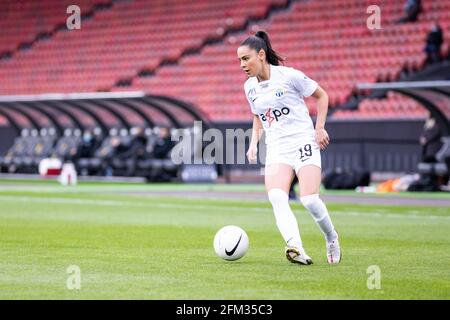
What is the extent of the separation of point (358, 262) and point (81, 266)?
272 cm

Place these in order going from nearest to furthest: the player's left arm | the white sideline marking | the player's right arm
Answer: the player's left arm, the player's right arm, the white sideline marking

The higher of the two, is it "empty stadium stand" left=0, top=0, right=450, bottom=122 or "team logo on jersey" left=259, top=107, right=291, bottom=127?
"empty stadium stand" left=0, top=0, right=450, bottom=122

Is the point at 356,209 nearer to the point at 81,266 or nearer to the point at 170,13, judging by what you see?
the point at 81,266

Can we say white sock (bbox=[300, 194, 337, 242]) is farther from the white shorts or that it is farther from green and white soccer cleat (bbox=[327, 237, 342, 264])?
the white shorts

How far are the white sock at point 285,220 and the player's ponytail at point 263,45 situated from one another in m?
1.27

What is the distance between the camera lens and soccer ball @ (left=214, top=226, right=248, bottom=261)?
10.6 meters

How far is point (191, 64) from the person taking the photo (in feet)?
141

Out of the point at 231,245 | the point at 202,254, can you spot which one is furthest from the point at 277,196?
the point at 202,254

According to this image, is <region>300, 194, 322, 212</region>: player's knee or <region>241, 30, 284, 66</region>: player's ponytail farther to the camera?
<region>241, 30, 284, 66</region>: player's ponytail

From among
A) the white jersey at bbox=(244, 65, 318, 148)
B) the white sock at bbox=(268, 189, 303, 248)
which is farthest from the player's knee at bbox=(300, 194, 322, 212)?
the white jersey at bbox=(244, 65, 318, 148)

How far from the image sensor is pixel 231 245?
10.6 m

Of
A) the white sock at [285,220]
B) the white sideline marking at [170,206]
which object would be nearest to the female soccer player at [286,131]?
the white sock at [285,220]

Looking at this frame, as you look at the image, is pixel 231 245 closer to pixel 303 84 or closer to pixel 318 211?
pixel 318 211
